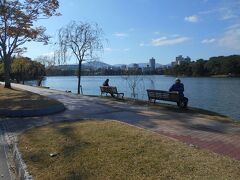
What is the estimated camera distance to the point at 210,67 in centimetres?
9306

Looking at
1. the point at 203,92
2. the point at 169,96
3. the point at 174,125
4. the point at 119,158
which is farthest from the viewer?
the point at 203,92

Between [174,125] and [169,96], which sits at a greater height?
[169,96]

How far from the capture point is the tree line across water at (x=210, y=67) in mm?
86438

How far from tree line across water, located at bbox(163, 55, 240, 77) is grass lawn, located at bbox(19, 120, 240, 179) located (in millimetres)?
81284

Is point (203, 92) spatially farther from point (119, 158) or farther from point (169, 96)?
point (119, 158)

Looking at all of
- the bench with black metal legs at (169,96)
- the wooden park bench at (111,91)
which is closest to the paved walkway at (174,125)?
the bench with black metal legs at (169,96)

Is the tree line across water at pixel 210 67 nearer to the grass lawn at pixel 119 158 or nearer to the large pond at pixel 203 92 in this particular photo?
the large pond at pixel 203 92

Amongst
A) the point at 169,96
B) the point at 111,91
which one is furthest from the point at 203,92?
the point at 169,96

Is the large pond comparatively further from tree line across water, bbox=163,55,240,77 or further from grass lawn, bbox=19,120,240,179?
tree line across water, bbox=163,55,240,77

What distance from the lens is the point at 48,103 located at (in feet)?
53.1

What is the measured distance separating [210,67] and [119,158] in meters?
89.2

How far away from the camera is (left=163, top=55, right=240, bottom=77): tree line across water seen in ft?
284

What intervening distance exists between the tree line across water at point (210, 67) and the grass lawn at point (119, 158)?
267 feet

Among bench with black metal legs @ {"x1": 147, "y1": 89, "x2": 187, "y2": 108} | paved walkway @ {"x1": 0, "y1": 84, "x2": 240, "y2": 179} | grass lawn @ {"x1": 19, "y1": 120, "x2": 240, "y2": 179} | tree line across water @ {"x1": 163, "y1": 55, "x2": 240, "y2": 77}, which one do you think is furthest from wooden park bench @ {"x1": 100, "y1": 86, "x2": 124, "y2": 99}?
tree line across water @ {"x1": 163, "y1": 55, "x2": 240, "y2": 77}
